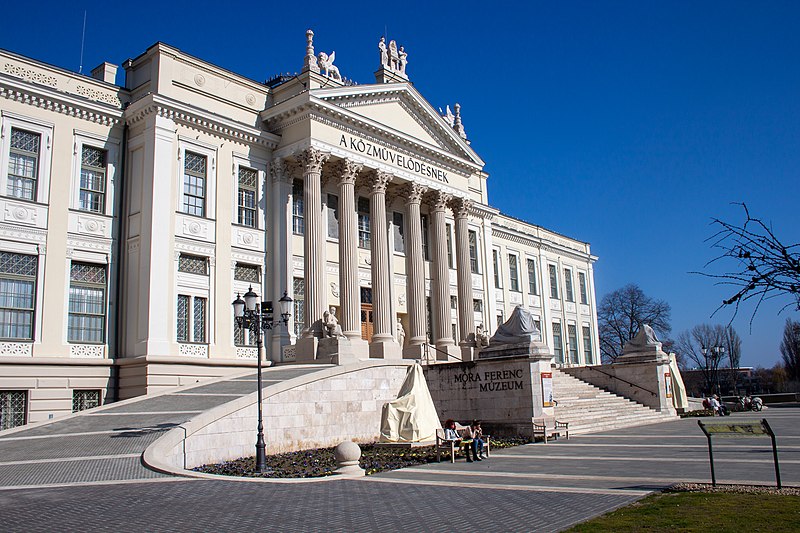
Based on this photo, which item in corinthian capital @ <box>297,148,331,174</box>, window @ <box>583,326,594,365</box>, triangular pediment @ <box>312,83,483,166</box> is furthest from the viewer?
window @ <box>583,326,594,365</box>

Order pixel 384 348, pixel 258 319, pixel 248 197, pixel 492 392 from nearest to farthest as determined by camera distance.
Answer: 1. pixel 258 319
2. pixel 492 392
3. pixel 384 348
4. pixel 248 197

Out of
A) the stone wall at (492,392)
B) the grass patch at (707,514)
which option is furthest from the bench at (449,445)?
the grass patch at (707,514)

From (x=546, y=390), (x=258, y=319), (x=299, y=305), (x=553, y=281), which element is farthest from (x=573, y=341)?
(x=258, y=319)

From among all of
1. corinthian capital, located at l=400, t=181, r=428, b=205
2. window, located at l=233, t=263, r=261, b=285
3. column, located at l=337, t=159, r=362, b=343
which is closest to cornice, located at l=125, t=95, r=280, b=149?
column, located at l=337, t=159, r=362, b=343

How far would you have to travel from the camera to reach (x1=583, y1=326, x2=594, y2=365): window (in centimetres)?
6006

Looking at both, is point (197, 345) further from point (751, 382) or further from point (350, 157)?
point (751, 382)

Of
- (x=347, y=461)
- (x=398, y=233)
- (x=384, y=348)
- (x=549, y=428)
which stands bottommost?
(x=347, y=461)

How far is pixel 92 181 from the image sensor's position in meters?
28.0

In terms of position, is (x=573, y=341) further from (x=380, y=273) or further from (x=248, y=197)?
(x=248, y=197)

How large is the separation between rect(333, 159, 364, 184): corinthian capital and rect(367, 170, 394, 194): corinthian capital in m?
1.34

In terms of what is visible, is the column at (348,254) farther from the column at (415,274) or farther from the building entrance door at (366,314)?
the column at (415,274)

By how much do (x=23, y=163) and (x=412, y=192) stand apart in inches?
718

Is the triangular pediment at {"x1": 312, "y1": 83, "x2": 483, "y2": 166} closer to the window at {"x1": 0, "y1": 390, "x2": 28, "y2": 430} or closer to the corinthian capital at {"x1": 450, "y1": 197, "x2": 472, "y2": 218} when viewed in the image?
the corinthian capital at {"x1": 450, "y1": 197, "x2": 472, "y2": 218}

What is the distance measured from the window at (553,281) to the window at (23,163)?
132 feet
